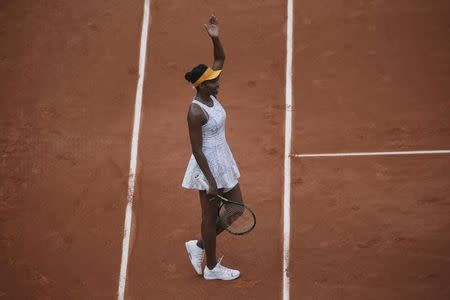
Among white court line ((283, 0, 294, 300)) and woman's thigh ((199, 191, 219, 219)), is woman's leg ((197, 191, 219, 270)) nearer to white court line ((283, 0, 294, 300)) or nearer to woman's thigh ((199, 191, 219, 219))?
woman's thigh ((199, 191, 219, 219))

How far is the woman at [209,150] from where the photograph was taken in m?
5.94

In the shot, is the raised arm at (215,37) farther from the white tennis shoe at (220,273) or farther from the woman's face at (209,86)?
the white tennis shoe at (220,273)

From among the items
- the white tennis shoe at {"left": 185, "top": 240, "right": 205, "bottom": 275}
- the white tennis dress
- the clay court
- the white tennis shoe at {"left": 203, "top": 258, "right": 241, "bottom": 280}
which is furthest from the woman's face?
the clay court

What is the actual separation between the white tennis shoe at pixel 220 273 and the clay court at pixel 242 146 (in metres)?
0.08

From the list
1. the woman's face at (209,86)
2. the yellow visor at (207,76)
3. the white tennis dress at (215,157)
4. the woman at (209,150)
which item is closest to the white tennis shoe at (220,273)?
the woman at (209,150)

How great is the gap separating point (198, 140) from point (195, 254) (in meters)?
1.52

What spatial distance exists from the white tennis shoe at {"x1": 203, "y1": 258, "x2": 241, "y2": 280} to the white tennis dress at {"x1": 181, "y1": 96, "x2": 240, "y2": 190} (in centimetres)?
106

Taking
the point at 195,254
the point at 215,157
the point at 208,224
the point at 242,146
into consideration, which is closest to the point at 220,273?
the point at 195,254

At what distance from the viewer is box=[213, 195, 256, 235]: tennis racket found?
6.22m

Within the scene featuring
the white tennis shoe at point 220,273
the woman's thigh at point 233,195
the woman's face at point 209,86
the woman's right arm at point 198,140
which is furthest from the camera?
the white tennis shoe at point 220,273

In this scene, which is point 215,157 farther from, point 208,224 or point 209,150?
point 208,224

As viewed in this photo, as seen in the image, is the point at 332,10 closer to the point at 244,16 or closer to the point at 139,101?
the point at 244,16

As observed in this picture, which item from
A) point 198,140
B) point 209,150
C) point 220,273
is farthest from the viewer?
point 220,273

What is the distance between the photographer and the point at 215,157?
242 inches
